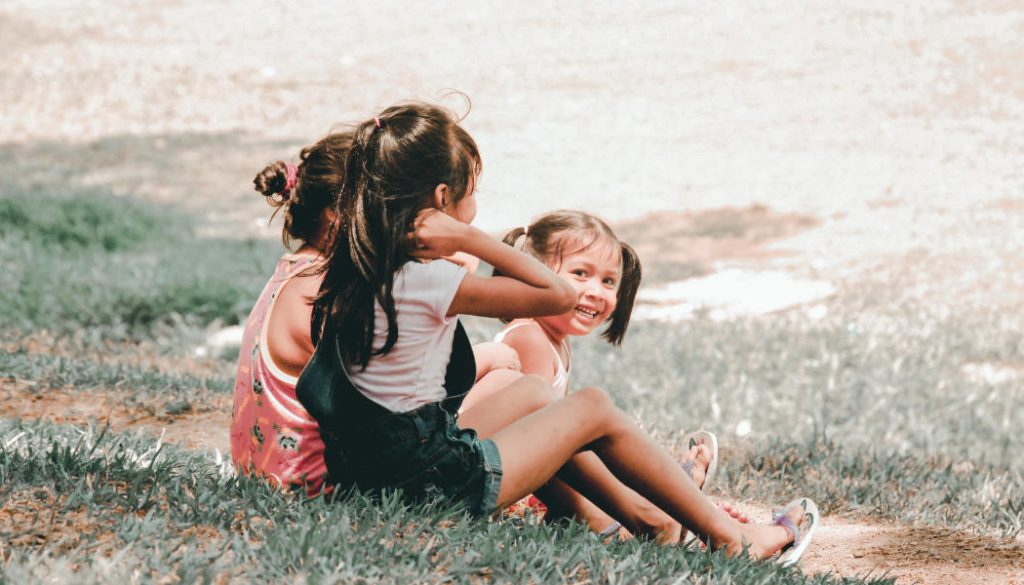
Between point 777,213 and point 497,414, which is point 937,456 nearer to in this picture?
point 497,414

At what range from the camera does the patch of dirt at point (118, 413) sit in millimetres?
4602

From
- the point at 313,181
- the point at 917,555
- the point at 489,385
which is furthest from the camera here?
the point at 917,555

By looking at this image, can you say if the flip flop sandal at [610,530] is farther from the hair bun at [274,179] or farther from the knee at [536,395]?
the hair bun at [274,179]

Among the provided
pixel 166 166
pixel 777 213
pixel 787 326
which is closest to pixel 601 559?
pixel 787 326

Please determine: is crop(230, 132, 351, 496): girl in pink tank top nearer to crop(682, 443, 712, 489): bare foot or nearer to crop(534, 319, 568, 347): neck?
crop(534, 319, 568, 347): neck

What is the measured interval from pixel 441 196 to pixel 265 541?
0.96 m

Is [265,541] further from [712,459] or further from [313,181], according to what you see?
[712,459]

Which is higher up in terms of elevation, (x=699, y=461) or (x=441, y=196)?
(x=441, y=196)

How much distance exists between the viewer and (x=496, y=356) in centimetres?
374

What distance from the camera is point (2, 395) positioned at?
486cm

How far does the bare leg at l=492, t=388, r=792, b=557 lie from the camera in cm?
317

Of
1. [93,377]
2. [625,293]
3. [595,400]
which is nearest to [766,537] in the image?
[595,400]

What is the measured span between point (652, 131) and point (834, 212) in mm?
3305

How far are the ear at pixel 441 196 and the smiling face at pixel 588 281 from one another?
876 millimetres
